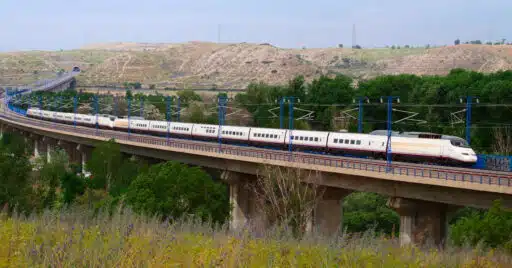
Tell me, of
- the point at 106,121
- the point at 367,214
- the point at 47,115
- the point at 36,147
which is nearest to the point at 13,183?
the point at 367,214

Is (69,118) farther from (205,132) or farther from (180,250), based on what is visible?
(180,250)

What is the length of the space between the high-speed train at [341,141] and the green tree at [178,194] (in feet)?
40.6

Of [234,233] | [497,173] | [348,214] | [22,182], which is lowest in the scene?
[348,214]

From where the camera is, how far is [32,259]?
8555 mm

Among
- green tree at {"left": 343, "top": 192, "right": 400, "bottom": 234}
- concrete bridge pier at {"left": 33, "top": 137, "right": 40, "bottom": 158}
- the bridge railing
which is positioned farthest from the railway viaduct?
concrete bridge pier at {"left": 33, "top": 137, "right": 40, "bottom": 158}

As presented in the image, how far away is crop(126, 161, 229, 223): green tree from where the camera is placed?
41.6m

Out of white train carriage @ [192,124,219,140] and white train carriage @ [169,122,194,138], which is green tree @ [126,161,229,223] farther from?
white train carriage @ [169,122,194,138]

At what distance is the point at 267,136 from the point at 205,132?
39.5 feet

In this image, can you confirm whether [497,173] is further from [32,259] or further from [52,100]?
[52,100]

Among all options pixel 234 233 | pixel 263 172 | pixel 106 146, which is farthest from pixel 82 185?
pixel 234 233

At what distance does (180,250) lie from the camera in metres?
10.3

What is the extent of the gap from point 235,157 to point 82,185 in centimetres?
2221

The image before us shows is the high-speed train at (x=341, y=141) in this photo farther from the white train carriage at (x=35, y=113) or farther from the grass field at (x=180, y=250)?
the white train carriage at (x=35, y=113)

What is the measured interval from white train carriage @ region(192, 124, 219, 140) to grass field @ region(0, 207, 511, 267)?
2235 inches
